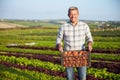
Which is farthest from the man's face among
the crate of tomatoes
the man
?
the crate of tomatoes

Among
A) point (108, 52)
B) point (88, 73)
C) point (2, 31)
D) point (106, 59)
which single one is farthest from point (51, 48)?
point (2, 31)

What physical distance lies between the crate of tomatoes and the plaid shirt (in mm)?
193

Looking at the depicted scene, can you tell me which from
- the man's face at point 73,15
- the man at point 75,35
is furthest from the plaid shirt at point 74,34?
the man's face at point 73,15

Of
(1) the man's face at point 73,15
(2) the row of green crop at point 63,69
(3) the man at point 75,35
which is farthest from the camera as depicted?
(2) the row of green crop at point 63,69

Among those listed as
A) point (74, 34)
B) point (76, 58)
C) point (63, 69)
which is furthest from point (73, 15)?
point (63, 69)

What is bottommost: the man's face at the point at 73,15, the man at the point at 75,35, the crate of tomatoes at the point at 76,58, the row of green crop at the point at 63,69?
the row of green crop at the point at 63,69

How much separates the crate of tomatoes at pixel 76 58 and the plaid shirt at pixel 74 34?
19 centimetres

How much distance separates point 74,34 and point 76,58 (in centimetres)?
55

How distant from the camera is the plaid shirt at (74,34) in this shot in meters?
6.42

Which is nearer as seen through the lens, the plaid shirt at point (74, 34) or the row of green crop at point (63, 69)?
the plaid shirt at point (74, 34)

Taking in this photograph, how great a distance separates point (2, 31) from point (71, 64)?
92.2 meters

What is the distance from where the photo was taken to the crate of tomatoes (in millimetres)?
6309

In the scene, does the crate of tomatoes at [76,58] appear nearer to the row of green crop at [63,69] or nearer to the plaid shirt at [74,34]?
the plaid shirt at [74,34]

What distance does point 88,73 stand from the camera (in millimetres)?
13188
